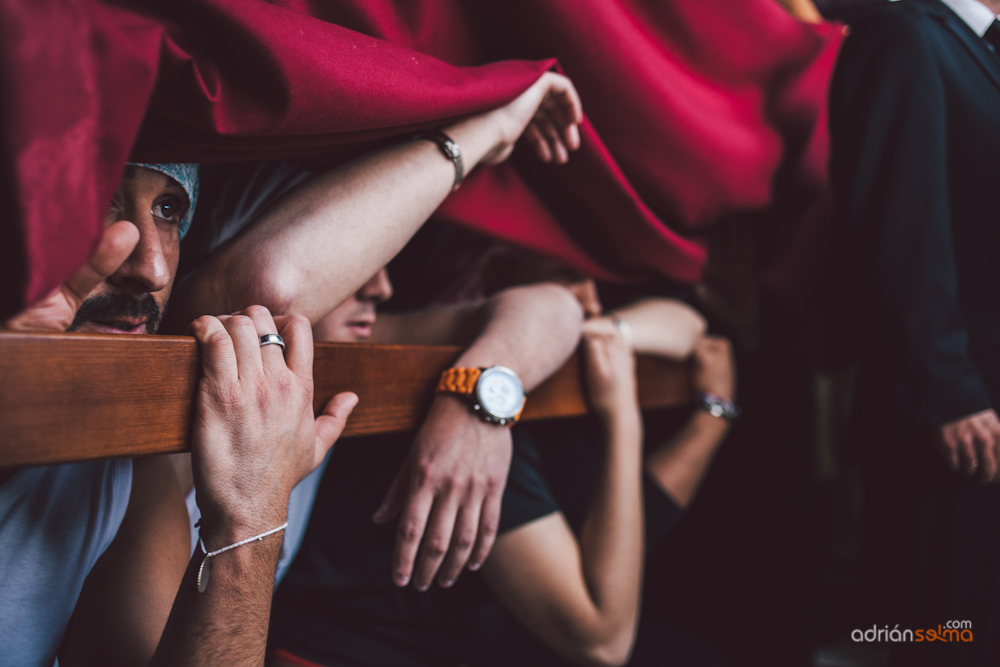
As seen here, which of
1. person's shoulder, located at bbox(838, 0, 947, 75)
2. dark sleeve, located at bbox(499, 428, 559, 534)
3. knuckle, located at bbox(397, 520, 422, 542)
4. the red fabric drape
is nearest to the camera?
the red fabric drape

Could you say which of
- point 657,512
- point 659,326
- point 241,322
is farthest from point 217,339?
point 657,512

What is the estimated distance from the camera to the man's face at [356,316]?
0.65 m

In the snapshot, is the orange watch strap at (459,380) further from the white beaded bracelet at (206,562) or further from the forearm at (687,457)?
the forearm at (687,457)

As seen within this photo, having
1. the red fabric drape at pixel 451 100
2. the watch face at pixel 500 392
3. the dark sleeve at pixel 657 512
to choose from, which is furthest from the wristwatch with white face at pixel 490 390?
the dark sleeve at pixel 657 512

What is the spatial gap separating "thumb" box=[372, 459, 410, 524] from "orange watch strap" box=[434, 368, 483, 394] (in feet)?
0.25

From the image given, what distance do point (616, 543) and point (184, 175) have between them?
0.55 m

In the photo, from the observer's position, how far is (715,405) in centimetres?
100

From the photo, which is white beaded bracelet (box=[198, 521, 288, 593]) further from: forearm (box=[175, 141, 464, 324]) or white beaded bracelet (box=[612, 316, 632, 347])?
white beaded bracelet (box=[612, 316, 632, 347])

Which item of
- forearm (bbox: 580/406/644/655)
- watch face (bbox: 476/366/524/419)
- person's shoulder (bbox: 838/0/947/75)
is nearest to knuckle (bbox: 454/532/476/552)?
watch face (bbox: 476/366/524/419)

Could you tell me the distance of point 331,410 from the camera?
43 centimetres

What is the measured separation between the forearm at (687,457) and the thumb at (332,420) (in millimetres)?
678

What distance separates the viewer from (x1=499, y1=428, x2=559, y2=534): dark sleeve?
652 millimetres

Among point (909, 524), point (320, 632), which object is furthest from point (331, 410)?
point (909, 524)

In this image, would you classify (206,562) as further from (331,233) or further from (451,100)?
(451,100)
